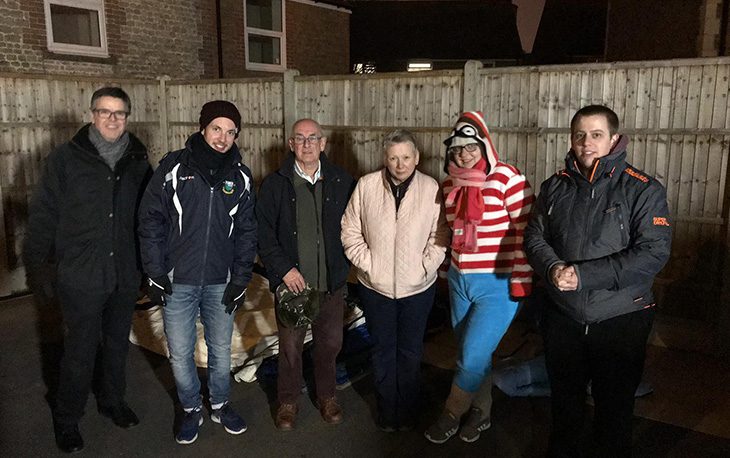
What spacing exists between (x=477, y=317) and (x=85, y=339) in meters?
2.43

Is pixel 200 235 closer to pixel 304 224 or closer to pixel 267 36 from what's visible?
pixel 304 224

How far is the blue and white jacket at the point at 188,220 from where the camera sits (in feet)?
12.0

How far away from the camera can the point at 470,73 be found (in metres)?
6.02

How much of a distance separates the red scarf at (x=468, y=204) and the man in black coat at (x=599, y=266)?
346mm

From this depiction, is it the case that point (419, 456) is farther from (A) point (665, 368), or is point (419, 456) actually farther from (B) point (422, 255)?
(A) point (665, 368)

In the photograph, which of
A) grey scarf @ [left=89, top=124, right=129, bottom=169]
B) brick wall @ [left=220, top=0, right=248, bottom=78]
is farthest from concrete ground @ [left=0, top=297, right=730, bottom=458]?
brick wall @ [left=220, top=0, right=248, bottom=78]

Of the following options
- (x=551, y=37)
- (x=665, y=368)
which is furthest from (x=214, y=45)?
(x=551, y=37)

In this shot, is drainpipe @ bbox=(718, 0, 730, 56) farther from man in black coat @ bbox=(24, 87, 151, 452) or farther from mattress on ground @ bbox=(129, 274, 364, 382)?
man in black coat @ bbox=(24, 87, 151, 452)

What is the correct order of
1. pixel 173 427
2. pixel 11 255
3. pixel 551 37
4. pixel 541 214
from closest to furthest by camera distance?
1. pixel 541 214
2. pixel 173 427
3. pixel 11 255
4. pixel 551 37

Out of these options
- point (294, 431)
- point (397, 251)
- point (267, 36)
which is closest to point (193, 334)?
point (294, 431)

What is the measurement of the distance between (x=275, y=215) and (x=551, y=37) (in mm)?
17056

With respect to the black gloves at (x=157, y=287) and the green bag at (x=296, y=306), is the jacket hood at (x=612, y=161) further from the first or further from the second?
the black gloves at (x=157, y=287)

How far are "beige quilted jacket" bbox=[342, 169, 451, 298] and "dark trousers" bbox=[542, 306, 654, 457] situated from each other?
2.65 ft

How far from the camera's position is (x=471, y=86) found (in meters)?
6.02
